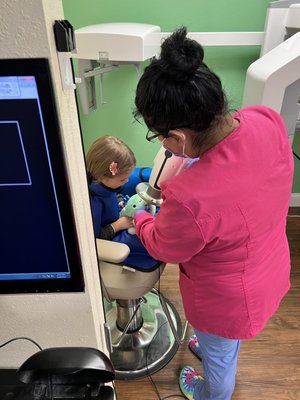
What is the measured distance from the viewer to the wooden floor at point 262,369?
4.55 ft

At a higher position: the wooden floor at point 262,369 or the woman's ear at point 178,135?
the woman's ear at point 178,135

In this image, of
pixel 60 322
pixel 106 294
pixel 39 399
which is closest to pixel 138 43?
pixel 106 294

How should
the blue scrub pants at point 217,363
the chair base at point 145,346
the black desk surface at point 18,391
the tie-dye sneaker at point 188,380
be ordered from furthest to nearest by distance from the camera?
1. the chair base at point 145,346
2. the tie-dye sneaker at point 188,380
3. the blue scrub pants at point 217,363
4. the black desk surface at point 18,391

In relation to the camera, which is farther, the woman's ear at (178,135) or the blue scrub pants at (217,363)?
the blue scrub pants at (217,363)

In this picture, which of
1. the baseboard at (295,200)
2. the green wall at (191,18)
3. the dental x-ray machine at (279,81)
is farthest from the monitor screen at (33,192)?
the baseboard at (295,200)

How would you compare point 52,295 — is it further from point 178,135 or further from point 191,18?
point 191,18

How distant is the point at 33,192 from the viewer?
51cm

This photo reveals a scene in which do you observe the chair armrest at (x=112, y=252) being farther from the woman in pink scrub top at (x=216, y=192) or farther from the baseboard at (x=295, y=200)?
the baseboard at (x=295, y=200)

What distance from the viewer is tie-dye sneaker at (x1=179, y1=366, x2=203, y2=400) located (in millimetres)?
1367

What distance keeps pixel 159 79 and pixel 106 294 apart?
87 centimetres

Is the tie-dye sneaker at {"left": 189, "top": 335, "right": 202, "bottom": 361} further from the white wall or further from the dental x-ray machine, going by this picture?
the dental x-ray machine

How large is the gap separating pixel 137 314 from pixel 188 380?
1.17 ft


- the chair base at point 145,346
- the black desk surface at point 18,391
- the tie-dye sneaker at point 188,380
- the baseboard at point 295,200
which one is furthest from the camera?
the baseboard at point 295,200

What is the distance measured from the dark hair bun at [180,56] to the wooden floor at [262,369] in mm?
1286
